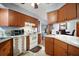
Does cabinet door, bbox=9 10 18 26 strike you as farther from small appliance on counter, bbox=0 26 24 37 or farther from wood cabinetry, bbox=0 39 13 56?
wood cabinetry, bbox=0 39 13 56

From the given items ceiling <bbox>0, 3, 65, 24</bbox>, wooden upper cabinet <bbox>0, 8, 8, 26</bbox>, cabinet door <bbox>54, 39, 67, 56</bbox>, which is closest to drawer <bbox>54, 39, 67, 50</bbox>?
cabinet door <bbox>54, 39, 67, 56</bbox>

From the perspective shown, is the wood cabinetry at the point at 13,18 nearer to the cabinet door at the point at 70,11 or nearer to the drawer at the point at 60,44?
the drawer at the point at 60,44

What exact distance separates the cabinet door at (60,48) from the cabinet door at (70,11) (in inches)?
19.4

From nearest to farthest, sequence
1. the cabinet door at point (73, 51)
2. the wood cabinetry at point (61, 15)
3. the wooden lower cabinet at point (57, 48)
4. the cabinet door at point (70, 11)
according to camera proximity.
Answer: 1. the cabinet door at point (73, 51)
2. the wooden lower cabinet at point (57, 48)
3. the cabinet door at point (70, 11)
4. the wood cabinetry at point (61, 15)

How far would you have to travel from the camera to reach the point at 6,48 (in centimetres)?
196

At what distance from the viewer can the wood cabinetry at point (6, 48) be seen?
192 cm

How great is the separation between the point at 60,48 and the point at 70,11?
69 centimetres

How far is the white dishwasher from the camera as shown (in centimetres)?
201

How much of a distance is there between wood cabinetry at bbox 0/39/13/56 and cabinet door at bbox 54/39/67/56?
2.52 ft

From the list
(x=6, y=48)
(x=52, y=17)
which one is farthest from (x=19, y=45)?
(x=52, y=17)

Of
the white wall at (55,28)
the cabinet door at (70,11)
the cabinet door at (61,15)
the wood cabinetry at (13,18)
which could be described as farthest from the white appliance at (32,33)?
the cabinet door at (70,11)

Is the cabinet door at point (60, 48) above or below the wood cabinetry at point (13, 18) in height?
below

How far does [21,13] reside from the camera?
1.97 metres

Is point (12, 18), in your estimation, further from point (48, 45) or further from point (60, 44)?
point (60, 44)
